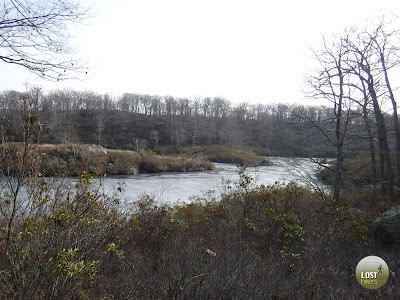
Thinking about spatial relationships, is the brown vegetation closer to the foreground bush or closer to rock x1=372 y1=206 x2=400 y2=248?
the foreground bush

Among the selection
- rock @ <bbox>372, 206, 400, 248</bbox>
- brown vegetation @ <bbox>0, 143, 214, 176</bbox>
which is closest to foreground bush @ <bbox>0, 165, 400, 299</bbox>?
rock @ <bbox>372, 206, 400, 248</bbox>

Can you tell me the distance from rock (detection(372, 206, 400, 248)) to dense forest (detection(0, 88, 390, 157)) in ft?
12.0

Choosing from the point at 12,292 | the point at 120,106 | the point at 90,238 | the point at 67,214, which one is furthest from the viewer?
the point at 120,106

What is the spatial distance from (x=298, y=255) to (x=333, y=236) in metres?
2.17

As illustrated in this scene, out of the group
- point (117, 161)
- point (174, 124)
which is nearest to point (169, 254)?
point (117, 161)

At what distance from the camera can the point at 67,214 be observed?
Answer: 3291mm

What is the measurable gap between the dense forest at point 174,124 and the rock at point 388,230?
12.0 ft

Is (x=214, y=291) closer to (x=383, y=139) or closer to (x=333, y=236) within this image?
(x=333, y=236)

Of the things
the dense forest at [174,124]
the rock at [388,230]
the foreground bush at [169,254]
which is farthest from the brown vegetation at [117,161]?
the rock at [388,230]

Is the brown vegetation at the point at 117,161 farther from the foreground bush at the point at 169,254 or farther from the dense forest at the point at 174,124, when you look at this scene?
the foreground bush at the point at 169,254

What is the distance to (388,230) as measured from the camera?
271 inches

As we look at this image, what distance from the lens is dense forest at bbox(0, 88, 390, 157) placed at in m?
5.51

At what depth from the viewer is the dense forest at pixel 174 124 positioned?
551cm

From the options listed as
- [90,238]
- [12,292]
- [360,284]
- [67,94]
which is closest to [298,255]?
[360,284]
